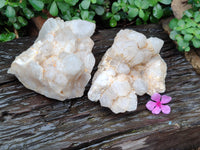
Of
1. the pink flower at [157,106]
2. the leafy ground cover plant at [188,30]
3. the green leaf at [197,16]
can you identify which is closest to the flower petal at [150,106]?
the pink flower at [157,106]

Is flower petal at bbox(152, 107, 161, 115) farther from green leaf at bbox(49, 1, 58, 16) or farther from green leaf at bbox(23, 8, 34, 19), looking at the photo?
green leaf at bbox(23, 8, 34, 19)

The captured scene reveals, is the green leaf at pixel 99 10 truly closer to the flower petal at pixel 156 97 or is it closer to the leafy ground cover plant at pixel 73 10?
the leafy ground cover plant at pixel 73 10

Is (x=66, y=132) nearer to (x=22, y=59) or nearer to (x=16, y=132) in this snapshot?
(x=16, y=132)

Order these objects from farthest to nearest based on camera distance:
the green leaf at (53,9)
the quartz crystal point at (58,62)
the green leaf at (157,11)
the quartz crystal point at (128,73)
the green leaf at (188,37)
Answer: the green leaf at (157,11), the green leaf at (53,9), the green leaf at (188,37), the quartz crystal point at (128,73), the quartz crystal point at (58,62)

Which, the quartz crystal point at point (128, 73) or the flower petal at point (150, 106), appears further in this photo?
the flower petal at point (150, 106)

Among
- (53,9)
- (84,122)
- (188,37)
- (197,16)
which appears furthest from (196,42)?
(53,9)

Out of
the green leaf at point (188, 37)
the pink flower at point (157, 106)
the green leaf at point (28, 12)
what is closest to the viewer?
the pink flower at point (157, 106)
